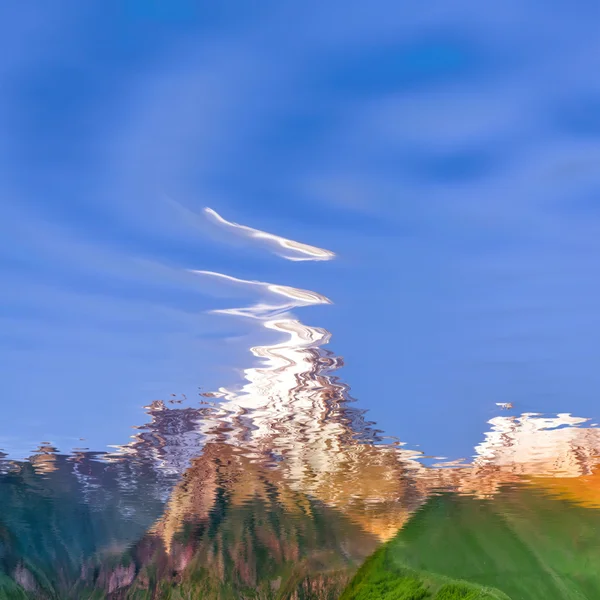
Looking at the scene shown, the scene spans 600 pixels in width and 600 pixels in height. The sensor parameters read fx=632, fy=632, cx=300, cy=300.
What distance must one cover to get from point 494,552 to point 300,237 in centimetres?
1432

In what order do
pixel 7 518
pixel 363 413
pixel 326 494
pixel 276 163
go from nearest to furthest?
pixel 276 163 → pixel 363 413 → pixel 326 494 → pixel 7 518

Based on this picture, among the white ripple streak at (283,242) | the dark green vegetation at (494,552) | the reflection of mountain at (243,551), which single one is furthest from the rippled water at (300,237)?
the reflection of mountain at (243,551)

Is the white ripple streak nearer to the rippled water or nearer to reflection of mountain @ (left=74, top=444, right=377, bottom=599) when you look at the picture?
the rippled water

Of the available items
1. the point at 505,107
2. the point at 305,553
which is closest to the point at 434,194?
the point at 505,107

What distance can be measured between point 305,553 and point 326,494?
6782mm

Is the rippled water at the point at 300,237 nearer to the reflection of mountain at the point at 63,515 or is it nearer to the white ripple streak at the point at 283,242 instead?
the white ripple streak at the point at 283,242

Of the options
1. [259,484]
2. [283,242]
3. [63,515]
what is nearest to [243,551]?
[63,515]


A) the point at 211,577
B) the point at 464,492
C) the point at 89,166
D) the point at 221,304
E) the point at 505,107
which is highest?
the point at 505,107

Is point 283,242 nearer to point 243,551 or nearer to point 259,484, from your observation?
point 259,484

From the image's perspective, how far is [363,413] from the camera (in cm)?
970

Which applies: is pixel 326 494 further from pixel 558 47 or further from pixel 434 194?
pixel 558 47

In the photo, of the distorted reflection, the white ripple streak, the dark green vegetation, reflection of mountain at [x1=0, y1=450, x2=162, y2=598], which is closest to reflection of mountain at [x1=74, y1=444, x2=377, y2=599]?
the distorted reflection

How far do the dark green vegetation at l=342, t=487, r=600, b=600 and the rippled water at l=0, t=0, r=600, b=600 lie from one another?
3.77m

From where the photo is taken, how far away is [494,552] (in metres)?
17.3
